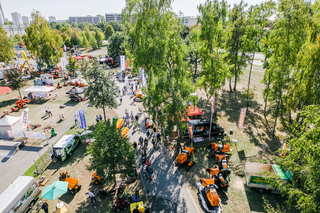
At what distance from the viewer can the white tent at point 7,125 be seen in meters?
20.4

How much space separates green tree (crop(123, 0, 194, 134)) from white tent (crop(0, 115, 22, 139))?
16.6m

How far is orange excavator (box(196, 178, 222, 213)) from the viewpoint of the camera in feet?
40.1

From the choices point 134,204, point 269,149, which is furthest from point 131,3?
point 269,149

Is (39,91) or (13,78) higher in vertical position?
(13,78)

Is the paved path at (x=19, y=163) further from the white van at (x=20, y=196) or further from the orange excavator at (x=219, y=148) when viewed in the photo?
the orange excavator at (x=219, y=148)

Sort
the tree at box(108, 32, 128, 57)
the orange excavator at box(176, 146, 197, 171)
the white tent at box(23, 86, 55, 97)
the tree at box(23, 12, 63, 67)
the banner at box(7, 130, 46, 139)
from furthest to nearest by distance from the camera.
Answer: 1. the tree at box(108, 32, 128, 57)
2. the tree at box(23, 12, 63, 67)
3. the white tent at box(23, 86, 55, 97)
4. the banner at box(7, 130, 46, 139)
5. the orange excavator at box(176, 146, 197, 171)

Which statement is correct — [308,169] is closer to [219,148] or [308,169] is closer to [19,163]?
[219,148]

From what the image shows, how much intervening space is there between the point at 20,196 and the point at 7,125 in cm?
1211

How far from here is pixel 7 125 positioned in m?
20.4

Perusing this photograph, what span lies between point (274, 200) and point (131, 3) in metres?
22.5

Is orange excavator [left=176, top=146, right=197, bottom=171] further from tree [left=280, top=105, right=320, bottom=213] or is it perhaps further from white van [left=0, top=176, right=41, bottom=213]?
white van [left=0, top=176, right=41, bottom=213]

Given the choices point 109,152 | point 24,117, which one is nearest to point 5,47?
point 24,117

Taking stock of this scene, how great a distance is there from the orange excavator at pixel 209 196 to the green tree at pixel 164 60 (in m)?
5.85

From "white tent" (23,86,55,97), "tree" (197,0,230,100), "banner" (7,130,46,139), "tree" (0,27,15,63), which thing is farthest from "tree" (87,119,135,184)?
"tree" (0,27,15,63)
